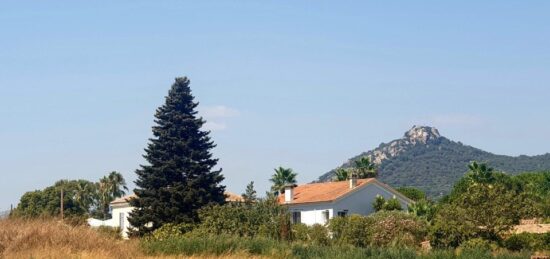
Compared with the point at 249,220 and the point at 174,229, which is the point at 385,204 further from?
the point at 249,220

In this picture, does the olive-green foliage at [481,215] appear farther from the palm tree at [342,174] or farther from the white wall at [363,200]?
the palm tree at [342,174]

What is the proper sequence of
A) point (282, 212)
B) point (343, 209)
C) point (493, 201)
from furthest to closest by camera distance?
point (343, 209) → point (282, 212) → point (493, 201)

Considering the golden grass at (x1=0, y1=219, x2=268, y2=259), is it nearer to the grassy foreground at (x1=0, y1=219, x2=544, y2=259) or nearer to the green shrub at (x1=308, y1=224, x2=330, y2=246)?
the grassy foreground at (x1=0, y1=219, x2=544, y2=259)

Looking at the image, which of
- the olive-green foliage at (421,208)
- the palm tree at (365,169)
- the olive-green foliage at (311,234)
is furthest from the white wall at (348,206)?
the olive-green foliage at (311,234)

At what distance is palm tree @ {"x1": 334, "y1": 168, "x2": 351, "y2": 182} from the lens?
7631cm

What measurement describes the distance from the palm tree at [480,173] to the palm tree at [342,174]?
1246 centimetres

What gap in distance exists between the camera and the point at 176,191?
166 ft

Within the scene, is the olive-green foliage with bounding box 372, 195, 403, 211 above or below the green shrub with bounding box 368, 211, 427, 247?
above

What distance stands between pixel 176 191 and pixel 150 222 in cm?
318

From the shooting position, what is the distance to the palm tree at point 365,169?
75.1 meters

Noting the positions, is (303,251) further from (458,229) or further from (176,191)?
(176,191)

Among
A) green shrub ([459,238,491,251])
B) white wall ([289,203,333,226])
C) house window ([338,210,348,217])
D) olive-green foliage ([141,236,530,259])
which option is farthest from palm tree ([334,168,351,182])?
olive-green foliage ([141,236,530,259])

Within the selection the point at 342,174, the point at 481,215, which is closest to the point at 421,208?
the point at 342,174

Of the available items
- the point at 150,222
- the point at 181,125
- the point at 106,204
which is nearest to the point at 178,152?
the point at 181,125
